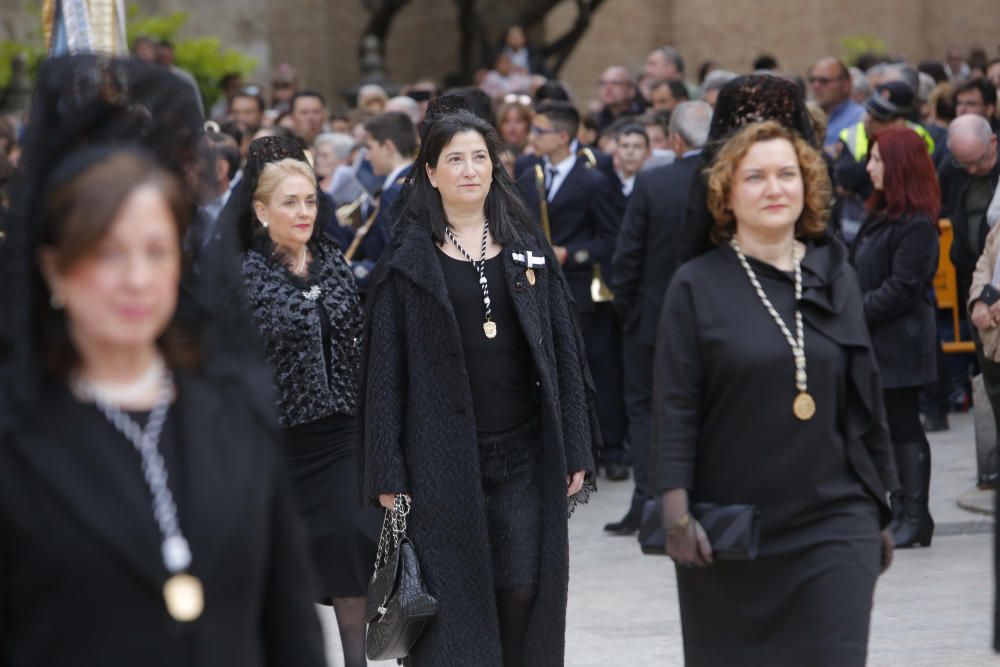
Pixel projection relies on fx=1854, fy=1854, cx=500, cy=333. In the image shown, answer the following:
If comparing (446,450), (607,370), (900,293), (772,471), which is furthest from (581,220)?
(772,471)

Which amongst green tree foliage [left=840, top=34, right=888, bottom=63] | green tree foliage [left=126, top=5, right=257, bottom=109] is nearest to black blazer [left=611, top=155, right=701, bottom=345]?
green tree foliage [left=126, top=5, right=257, bottom=109]

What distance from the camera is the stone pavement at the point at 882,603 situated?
752 centimetres

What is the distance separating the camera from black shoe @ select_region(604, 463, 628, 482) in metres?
12.0

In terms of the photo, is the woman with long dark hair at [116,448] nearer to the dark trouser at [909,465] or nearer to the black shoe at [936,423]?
the dark trouser at [909,465]

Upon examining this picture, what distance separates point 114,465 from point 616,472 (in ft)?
30.8

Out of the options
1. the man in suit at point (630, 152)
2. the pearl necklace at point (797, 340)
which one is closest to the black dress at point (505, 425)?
the pearl necklace at point (797, 340)

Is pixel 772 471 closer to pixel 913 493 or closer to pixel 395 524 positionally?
pixel 395 524

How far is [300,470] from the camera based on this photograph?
7.03m

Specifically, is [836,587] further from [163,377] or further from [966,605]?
[966,605]

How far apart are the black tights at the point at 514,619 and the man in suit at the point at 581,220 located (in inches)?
214

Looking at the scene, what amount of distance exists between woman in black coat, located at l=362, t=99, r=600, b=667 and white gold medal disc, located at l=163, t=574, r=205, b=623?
3.29 metres

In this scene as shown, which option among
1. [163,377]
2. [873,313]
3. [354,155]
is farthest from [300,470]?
[354,155]

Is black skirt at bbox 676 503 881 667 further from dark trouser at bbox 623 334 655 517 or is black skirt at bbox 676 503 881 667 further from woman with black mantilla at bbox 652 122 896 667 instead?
dark trouser at bbox 623 334 655 517

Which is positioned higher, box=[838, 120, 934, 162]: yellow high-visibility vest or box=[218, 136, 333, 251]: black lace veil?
box=[218, 136, 333, 251]: black lace veil
